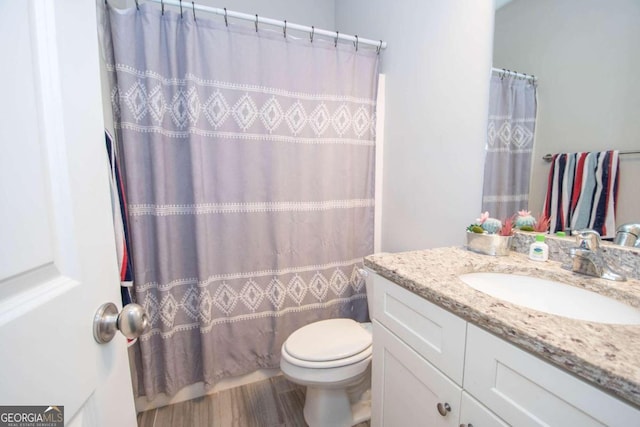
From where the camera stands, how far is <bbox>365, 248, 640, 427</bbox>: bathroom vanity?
0.45 m

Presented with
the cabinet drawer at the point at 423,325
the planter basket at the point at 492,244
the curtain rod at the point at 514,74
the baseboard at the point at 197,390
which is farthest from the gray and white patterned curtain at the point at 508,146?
the baseboard at the point at 197,390

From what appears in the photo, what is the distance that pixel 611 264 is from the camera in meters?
0.82

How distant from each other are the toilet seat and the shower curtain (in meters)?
0.28

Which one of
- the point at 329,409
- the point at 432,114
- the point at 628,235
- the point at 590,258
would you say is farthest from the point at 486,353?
the point at 432,114

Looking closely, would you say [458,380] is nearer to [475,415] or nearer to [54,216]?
[475,415]

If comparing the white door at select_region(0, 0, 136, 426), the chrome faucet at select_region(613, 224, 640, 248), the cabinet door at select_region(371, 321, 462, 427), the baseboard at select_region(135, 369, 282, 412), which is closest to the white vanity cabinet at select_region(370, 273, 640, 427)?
the cabinet door at select_region(371, 321, 462, 427)

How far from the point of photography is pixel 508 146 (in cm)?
111

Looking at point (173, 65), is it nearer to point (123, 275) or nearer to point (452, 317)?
point (123, 275)

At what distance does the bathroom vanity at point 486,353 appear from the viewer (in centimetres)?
45

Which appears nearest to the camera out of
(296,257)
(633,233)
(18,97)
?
(18,97)

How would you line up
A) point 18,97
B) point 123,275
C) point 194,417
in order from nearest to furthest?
1. point 18,97
2. point 123,275
3. point 194,417

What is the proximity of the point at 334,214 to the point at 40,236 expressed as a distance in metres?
1.41

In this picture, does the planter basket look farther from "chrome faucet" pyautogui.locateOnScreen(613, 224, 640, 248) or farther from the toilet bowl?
the toilet bowl

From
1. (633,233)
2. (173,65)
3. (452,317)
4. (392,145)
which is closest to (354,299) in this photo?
(392,145)
